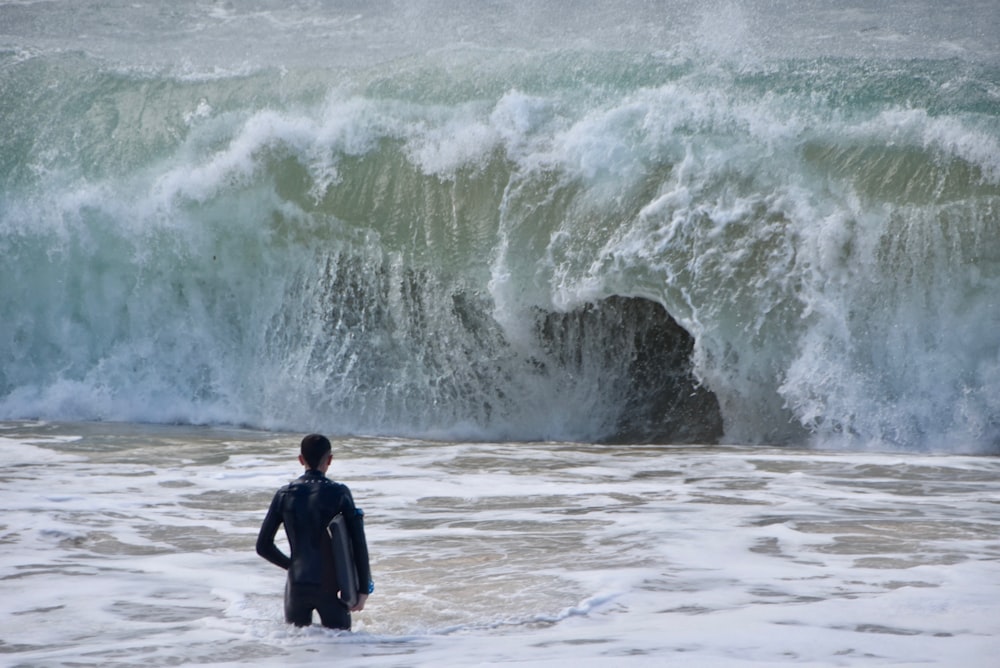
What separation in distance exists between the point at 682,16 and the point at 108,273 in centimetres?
612

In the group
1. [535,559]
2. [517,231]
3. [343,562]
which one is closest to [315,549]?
[343,562]

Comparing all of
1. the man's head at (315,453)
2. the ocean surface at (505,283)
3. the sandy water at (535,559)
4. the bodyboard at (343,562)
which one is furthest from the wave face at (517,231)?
the bodyboard at (343,562)

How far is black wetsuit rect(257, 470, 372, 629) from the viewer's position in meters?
5.11

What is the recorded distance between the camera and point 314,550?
16.8 feet

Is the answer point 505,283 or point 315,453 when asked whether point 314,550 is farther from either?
point 505,283

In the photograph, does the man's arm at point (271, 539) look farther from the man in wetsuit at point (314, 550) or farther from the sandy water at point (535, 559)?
the sandy water at point (535, 559)

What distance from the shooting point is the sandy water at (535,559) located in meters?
4.94

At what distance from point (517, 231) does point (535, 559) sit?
5871 mm

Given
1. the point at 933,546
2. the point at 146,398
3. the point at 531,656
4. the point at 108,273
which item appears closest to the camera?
the point at 531,656

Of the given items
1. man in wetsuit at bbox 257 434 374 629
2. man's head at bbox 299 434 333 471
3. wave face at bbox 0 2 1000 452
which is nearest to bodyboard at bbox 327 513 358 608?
man in wetsuit at bbox 257 434 374 629

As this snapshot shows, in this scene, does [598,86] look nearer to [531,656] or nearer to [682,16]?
[682,16]

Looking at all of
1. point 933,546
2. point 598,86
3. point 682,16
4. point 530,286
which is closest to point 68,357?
point 530,286

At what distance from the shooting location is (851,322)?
10781 mm

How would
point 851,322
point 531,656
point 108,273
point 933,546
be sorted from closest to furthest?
→ point 531,656 → point 933,546 → point 851,322 → point 108,273
